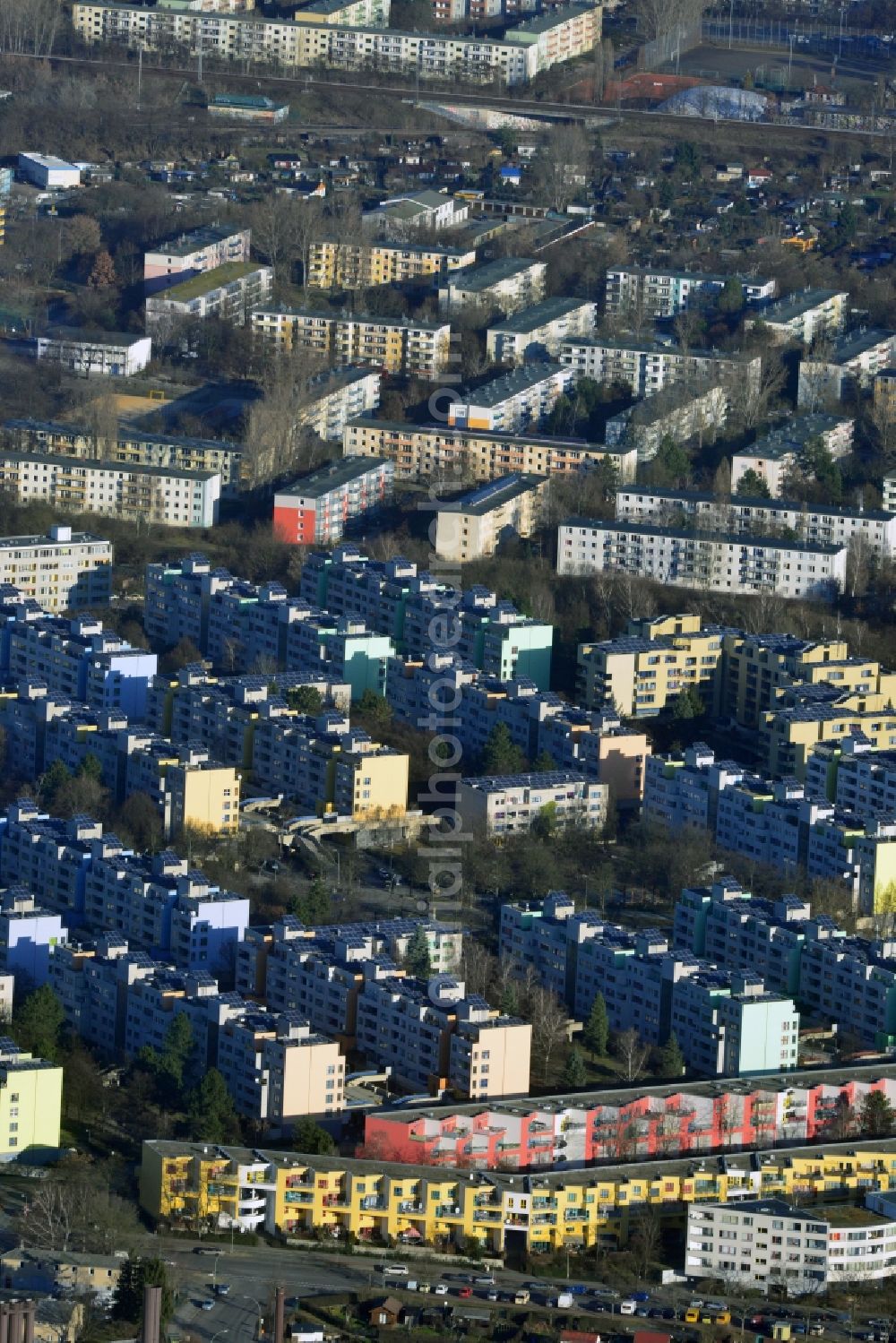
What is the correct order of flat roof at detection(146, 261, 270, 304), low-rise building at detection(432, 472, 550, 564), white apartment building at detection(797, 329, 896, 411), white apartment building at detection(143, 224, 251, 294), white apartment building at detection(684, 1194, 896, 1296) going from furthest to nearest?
white apartment building at detection(143, 224, 251, 294) < flat roof at detection(146, 261, 270, 304) < white apartment building at detection(797, 329, 896, 411) < low-rise building at detection(432, 472, 550, 564) < white apartment building at detection(684, 1194, 896, 1296)

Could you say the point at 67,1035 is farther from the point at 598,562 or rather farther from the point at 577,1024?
the point at 598,562

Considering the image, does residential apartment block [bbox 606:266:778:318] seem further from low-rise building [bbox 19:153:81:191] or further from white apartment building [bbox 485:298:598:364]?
low-rise building [bbox 19:153:81:191]

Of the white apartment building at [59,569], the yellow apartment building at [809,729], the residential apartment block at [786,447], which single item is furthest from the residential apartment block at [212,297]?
the yellow apartment building at [809,729]

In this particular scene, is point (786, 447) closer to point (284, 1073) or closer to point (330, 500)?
point (330, 500)

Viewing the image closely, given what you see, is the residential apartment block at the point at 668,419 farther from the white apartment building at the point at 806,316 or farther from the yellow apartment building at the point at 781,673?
the yellow apartment building at the point at 781,673

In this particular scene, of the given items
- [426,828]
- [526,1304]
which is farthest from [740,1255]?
[426,828]

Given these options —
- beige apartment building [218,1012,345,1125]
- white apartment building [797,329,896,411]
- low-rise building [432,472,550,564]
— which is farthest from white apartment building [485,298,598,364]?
beige apartment building [218,1012,345,1125]
